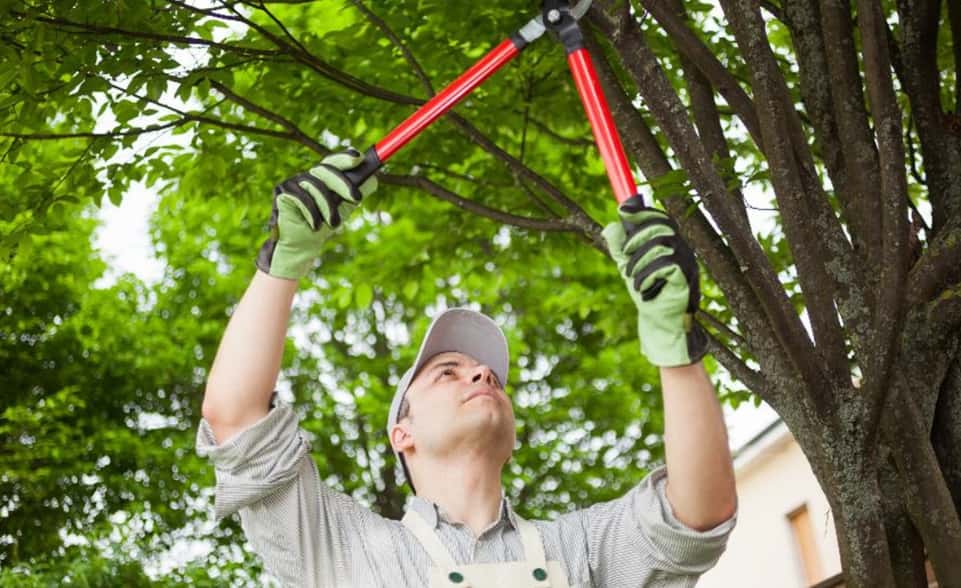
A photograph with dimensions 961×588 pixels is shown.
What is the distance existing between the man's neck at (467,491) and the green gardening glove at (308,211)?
539 mm

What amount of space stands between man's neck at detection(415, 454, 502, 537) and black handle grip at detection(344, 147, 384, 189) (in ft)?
2.10

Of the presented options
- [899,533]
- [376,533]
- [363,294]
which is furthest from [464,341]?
[363,294]

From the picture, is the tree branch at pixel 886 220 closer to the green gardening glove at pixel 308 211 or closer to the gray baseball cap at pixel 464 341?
the gray baseball cap at pixel 464 341

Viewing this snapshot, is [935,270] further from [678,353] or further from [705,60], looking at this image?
[678,353]

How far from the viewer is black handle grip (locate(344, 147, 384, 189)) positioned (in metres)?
2.40

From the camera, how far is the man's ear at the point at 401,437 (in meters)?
2.82

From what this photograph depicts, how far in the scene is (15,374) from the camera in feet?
48.2

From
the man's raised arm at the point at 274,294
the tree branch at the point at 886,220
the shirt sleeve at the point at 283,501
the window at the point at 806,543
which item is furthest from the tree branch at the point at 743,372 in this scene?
the window at the point at 806,543

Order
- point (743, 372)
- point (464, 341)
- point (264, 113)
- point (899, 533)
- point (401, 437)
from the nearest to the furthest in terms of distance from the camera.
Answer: point (401, 437) → point (464, 341) → point (899, 533) → point (743, 372) → point (264, 113)

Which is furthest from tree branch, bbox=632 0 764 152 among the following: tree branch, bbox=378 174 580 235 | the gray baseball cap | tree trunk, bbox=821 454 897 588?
the gray baseball cap

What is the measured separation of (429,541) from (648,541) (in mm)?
418

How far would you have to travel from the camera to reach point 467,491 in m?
2.65

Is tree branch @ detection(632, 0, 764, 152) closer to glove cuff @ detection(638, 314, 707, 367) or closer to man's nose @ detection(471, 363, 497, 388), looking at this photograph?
man's nose @ detection(471, 363, 497, 388)

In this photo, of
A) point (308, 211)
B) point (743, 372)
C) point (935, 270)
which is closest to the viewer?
point (308, 211)
